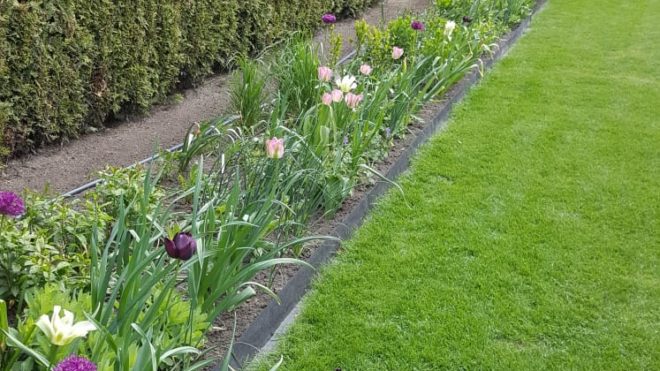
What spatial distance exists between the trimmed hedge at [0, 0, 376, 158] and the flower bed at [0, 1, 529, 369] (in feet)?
2.61

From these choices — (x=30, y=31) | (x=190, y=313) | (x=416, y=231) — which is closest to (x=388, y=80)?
(x=416, y=231)

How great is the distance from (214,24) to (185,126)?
1280 mm

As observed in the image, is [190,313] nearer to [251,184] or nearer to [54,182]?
[251,184]

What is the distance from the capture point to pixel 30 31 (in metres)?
4.16

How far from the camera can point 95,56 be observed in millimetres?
4680

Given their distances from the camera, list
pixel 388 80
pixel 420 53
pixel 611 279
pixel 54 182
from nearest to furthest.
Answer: pixel 611 279 < pixel 54 182 < pixel 388 80 < pixel 420 53

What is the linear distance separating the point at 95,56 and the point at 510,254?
2882 millimetres

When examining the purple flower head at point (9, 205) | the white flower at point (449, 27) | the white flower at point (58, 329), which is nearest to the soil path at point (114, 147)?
the purple flower head at point (9, 205)

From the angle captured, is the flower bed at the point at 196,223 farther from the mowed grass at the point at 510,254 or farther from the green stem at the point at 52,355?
the mowed grass at the point at 510,254

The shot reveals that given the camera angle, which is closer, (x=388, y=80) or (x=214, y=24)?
(x=388, y=80)

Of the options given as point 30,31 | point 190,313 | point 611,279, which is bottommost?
point 611,279

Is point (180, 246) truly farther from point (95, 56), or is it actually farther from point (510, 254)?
point (95, 56)

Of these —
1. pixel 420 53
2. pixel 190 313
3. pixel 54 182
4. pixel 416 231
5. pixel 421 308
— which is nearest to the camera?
pixel 190 313

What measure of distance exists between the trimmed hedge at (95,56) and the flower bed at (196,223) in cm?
80
